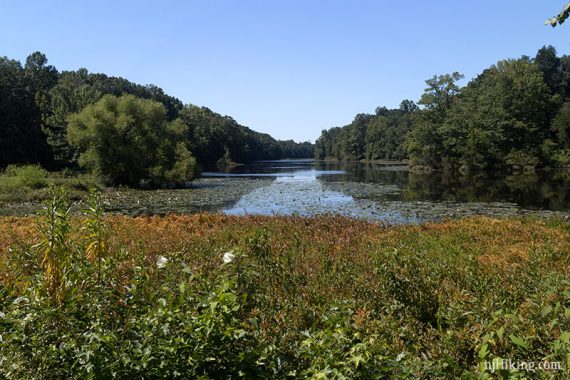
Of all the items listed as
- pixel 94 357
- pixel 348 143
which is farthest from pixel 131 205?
pixel 348 143

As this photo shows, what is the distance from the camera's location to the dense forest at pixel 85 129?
144ft

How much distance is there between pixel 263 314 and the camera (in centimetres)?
564

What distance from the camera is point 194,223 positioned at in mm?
14898

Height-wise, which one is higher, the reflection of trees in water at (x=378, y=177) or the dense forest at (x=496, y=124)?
the dense forest at (x=496, y=124)

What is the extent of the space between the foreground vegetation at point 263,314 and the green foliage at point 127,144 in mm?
37196

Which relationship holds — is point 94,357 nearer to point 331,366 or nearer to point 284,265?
point 331,366

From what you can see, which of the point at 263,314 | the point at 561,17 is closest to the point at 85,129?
the point at 263,314

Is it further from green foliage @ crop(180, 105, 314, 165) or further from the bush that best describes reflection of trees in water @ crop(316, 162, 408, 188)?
green foliage @ crop(180, 105, 314, 165)

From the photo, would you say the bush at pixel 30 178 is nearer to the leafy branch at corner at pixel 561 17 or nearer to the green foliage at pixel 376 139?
the leafy branch at corner at pixel 561 17

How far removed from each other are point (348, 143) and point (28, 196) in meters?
152

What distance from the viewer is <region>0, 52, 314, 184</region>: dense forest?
43781mm

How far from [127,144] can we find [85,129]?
4.49 metres

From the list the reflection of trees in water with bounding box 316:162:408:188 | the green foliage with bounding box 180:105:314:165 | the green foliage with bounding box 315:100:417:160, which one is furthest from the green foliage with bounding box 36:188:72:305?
the green foliage with bounding box 315:100:417:160

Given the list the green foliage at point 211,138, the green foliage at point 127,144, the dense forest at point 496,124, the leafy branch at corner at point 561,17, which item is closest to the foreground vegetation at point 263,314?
the leafy branch at corner at point 561,17
